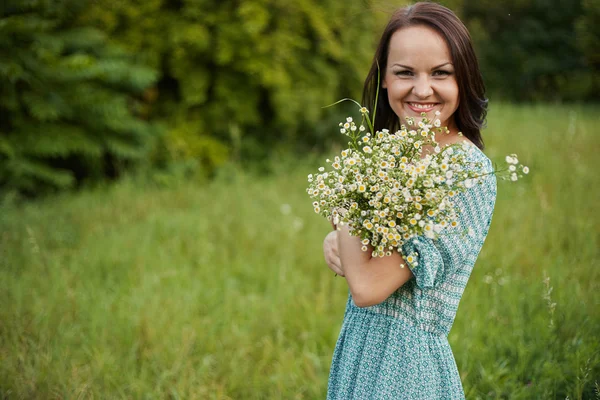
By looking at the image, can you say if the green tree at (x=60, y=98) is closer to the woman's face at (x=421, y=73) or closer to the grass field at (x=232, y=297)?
the grass field at (x=232, y=297)

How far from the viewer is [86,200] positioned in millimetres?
4730

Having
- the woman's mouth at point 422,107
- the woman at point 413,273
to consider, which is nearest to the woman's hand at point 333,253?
the woman at point 413,273

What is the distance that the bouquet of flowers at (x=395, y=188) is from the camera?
1.22 meters

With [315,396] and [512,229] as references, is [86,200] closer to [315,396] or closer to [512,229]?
[315,396]

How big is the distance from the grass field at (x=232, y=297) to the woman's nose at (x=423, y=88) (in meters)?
1.05

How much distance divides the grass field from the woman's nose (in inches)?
41.3

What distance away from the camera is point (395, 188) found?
1.21 m

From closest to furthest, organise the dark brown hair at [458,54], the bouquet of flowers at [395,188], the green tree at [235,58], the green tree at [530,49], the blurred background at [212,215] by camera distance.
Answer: the bouquet of flowers at [395,188] → the dark brown hair at [458,54] → the blurred background at [212,215] → the green tree at [235,58] → the green tree at [530,49]

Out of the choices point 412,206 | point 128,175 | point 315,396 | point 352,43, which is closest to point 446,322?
point 412,206

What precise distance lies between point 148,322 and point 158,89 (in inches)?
148

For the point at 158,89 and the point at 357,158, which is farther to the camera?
the point at 158,89

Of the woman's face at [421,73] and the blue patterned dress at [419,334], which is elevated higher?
the woman's face at [421,73]

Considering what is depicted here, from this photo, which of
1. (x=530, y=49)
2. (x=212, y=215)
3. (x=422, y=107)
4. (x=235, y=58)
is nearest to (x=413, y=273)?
(x=422, y=107)

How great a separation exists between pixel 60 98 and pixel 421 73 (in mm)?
4262
